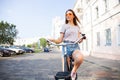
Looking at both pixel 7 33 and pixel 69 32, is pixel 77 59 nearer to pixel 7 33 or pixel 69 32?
pixel 69 32

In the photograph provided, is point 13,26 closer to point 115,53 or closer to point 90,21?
point 90,21

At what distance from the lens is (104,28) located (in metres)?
24.2

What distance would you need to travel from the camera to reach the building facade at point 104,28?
2031 cm

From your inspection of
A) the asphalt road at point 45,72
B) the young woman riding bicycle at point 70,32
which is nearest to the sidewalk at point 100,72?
the asphalt road at point 45,72

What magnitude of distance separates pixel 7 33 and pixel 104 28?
180 feet

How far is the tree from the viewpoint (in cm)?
7338

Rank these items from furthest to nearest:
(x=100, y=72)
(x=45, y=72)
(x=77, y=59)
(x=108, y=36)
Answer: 1. (x=108, y=36)
2. (x=100, y=72)
3. (x=45, y=72)
4. (x=77, y=59)

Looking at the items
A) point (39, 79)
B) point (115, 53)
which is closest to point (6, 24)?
point (115, 53)

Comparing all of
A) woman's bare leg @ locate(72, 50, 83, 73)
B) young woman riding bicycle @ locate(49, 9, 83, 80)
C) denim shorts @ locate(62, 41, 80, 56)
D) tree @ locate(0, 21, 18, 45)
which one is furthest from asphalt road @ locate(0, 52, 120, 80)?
tree @ locate(0, 21, 18, 45)

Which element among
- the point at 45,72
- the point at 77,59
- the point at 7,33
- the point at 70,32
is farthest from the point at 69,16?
the point at 7,33

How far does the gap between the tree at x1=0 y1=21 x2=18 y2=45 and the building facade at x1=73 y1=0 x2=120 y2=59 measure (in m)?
46.2

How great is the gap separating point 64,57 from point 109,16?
19.1m

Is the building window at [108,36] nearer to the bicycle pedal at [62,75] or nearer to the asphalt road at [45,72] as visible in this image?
the asphalt road at [45,72]

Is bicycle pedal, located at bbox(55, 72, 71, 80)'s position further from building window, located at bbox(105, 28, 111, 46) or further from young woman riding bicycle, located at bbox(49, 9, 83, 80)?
building window, located at bbox(105, 28, 111, 46)
